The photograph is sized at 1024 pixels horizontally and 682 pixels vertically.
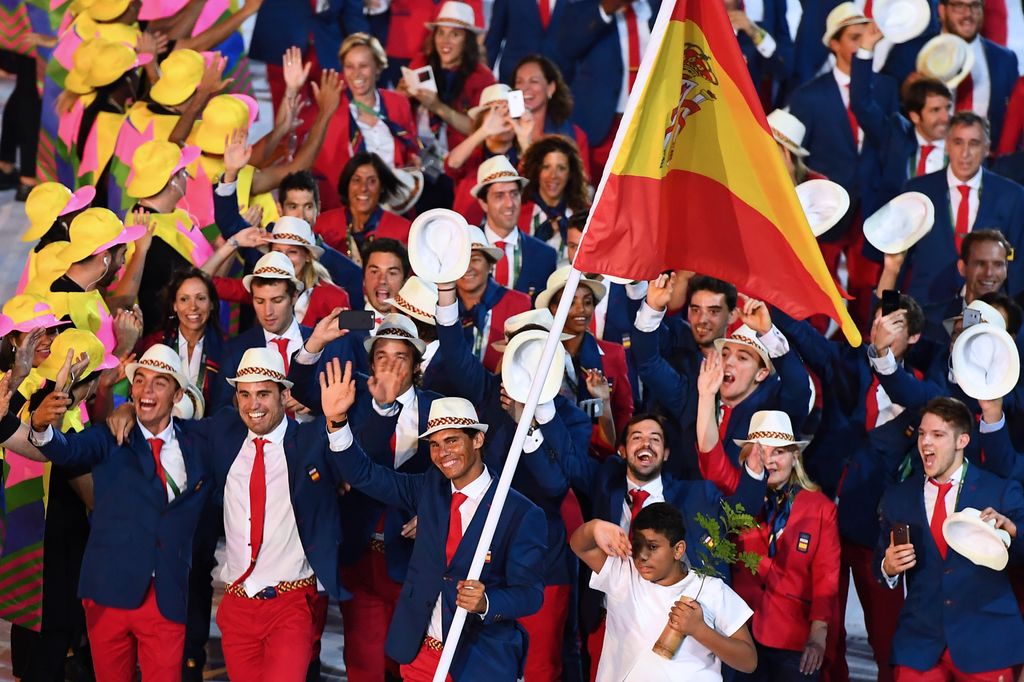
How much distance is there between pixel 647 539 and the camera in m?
8.89

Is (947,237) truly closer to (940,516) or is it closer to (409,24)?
(940,516)

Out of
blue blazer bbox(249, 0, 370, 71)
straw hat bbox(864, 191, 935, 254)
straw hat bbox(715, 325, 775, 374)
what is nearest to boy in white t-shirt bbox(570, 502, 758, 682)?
straw hat bbox(715, 325, 775, 374)

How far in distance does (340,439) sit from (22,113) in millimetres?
7283

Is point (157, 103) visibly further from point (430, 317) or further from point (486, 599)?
point (486, 599)

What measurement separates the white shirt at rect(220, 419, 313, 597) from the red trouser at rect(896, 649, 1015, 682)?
10.1 feet

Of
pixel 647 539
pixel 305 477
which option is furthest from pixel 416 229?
pixel 647 539

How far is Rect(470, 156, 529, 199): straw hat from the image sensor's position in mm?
11883

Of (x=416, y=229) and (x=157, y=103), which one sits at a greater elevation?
(x=157, y=103)

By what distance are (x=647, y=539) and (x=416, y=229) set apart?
83.5 inches

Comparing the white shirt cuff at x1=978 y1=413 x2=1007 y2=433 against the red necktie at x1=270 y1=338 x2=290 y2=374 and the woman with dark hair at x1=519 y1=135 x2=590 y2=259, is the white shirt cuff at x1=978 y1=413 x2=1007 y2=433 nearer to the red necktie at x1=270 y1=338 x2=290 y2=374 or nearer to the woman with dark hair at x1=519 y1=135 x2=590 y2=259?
the woman with dark hair at x1=519 y1=135 x2=590 y2=259

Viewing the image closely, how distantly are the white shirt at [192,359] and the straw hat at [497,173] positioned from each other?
2.09m

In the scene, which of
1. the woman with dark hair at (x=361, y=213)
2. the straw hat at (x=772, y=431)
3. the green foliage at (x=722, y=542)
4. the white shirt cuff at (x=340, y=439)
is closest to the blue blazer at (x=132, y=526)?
the white shirt cuff at (x=340, y=439)

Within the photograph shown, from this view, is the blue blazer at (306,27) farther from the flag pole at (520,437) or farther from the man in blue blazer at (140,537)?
the flag pole at (520,437)

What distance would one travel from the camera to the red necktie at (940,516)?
9609mm
